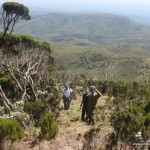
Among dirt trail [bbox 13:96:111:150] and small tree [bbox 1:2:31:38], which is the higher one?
small tree [bbox 1:2:31:38]

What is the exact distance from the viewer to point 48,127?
1065 cm

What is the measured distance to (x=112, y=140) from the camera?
10445 mm

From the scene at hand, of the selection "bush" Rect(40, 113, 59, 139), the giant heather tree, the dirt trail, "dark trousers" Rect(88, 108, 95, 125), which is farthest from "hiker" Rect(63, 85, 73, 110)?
the giant heather tree

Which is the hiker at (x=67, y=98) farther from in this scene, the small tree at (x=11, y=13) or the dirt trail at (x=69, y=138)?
the small tree at (x=11, y=13)

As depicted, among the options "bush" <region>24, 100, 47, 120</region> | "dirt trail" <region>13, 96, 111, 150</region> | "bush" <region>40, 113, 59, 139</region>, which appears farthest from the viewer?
"bush" <region>24, 100, 47, 120</region>

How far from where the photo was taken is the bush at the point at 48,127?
415 inches

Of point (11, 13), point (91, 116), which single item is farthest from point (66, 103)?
point (11, 13)

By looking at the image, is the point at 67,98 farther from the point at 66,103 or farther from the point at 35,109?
the point at 35,109

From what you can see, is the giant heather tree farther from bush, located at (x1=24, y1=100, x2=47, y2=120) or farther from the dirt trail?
the dirt trail

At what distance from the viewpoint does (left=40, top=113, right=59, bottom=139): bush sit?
10531mm

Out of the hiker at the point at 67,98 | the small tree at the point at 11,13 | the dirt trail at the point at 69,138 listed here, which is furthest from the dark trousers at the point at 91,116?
the small tree at the point at 11,13

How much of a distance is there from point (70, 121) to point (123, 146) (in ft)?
15.0

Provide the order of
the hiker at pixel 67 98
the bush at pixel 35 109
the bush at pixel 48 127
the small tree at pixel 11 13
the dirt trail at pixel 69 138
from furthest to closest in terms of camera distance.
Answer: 1. the small tree at pixel 11 13
2. the hiker at pixel 67 98
3. the bush at pixel 35 109
4. the bush at pixel 48 127
5. the dirt trail at pixel 69 138

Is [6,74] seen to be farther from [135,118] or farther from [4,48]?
[135,118]
